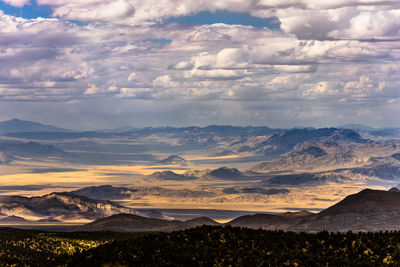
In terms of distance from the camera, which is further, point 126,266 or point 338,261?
point 338,261

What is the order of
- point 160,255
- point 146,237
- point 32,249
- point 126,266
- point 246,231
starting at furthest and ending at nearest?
point 32,249, point 246,231, point 146,237, point 160,255, point 126,266

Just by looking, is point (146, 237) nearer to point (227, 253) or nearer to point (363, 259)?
point (227, 253)

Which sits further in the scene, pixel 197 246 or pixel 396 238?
pixel 396 238

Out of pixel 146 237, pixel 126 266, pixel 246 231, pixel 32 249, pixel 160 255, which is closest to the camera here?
pixel 126 266

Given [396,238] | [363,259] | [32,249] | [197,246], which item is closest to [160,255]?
[197,246]

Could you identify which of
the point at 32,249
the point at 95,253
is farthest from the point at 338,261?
the point at 32,249

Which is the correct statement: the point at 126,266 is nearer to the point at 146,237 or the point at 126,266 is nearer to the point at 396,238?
the point at 146,237
